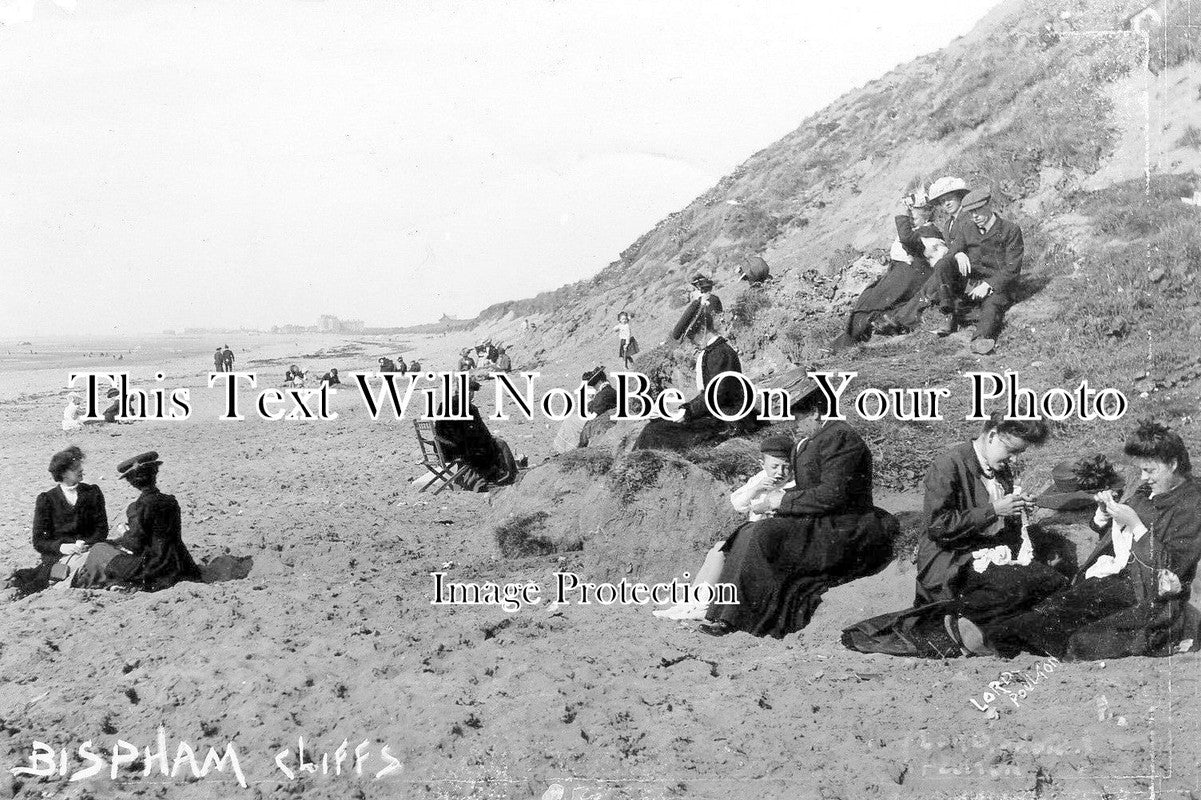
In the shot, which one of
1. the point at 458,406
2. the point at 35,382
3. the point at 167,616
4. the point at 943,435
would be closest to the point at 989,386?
the point at 943,435

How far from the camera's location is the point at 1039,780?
399cm

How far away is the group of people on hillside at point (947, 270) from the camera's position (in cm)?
522

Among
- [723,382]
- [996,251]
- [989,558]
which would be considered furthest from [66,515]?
[996,251]

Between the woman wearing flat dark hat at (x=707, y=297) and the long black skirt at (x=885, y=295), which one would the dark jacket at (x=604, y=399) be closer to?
the woman wearing flat dark hat at (x=707, y=297)

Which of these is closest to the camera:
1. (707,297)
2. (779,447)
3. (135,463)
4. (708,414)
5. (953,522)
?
(953,522)

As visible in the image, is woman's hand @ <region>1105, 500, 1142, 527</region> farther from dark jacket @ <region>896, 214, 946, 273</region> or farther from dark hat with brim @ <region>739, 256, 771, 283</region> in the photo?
dark hat with brim @ <region>739, 256, 771, 283</region>

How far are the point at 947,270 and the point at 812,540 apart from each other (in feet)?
7.35

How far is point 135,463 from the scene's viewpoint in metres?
5.09

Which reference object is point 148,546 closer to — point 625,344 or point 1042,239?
point 625,344

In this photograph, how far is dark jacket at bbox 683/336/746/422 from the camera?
5590 millimetres

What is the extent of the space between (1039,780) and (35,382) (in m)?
7.19

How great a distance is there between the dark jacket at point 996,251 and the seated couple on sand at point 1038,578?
1316 millimetres

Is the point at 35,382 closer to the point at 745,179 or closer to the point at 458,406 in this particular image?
the point at 458,406

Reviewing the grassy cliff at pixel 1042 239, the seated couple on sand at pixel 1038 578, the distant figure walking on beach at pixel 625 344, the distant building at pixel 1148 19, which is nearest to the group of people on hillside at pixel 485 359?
the grassy cliff at pixel 1042 239
